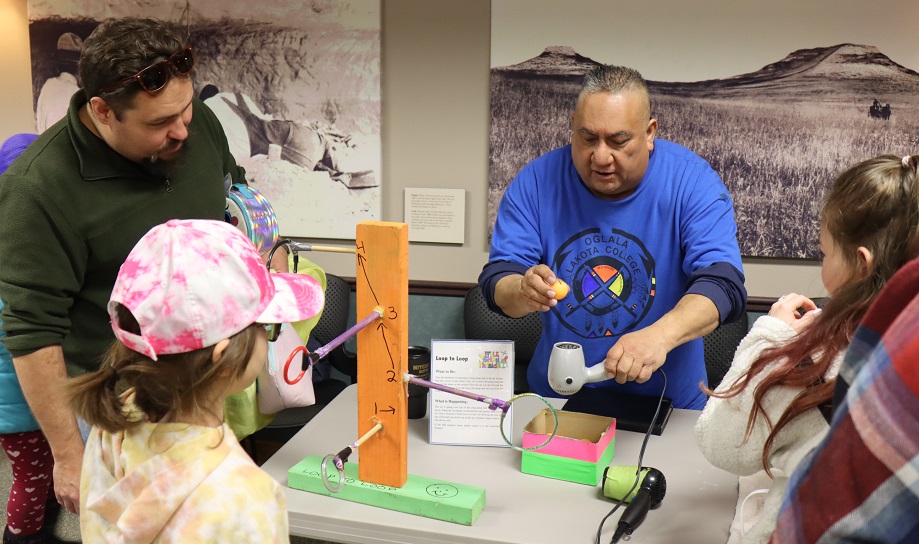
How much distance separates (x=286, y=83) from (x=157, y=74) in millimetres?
1899

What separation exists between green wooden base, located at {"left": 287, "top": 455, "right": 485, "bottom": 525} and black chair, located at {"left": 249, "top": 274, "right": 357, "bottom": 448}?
1498mm

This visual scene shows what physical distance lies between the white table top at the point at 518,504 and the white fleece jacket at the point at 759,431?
0.11 meters

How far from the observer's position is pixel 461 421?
64.5 inches

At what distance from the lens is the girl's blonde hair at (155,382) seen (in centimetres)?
104

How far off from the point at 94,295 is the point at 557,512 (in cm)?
110

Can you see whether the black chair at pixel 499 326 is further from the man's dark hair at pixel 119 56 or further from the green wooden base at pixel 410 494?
the man's dark hair at pixel 119 56

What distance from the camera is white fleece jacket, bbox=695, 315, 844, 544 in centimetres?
112

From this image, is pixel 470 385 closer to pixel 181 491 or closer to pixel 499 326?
pixel 181 491

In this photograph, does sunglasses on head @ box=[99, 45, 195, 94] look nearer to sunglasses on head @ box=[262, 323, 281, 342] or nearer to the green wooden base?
sunglasses on head @ box=[262, 323, 281, 342]

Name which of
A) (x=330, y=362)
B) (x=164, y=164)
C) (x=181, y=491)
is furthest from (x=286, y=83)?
(x=181, y=491)

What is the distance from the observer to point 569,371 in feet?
4.99

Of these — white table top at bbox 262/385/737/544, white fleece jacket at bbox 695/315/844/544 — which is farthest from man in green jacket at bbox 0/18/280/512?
white fleece jacket at bbox 695/315/844/544

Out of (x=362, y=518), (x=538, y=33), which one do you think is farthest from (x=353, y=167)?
(x=362, y=518)

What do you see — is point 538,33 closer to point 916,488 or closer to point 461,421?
point 461,421
